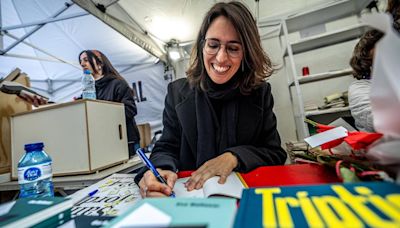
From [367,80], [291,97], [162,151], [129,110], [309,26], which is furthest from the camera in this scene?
[291,97]

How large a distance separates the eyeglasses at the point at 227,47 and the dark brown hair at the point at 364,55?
2.93 feet

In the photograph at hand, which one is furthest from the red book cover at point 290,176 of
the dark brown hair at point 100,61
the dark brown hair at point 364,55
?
the dark brown hair at point 100,61

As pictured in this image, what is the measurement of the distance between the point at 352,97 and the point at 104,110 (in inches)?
58.4

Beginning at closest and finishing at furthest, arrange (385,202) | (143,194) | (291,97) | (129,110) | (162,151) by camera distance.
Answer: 1. (385,202)
2. (143,194)
3. (162,151)
4. (129,110)
5. (291,97)

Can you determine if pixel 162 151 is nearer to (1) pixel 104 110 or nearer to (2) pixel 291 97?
(1) pixel 104 110

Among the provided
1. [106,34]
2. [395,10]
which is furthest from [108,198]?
[106,34]

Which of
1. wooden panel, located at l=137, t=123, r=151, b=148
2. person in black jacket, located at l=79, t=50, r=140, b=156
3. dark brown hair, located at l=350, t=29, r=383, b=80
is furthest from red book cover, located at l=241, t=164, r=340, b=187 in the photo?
wooden panel, located at l=137, t=123, r=151, b=148

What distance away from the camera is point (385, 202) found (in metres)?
0.20

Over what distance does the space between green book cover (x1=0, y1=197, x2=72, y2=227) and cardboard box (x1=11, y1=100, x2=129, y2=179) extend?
57 cm

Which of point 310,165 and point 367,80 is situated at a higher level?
point 367,80

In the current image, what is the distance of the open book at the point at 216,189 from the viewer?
1.26 ft

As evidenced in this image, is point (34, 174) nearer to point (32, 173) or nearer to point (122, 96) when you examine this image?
point (32, 173)

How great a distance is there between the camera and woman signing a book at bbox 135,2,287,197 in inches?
29.5

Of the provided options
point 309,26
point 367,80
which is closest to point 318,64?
point 309,26
